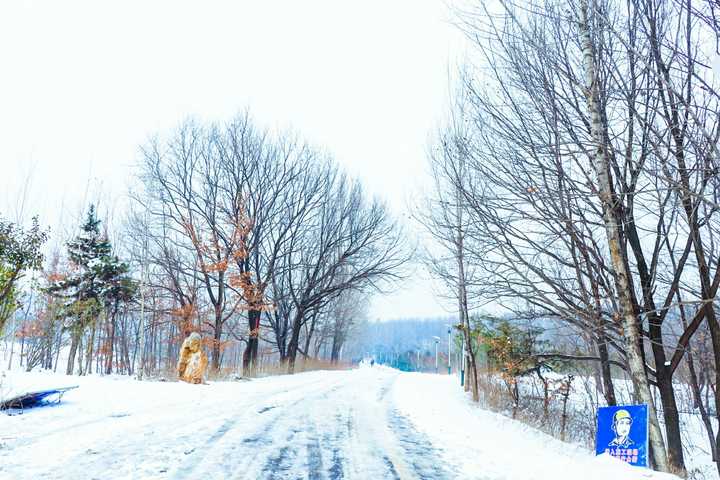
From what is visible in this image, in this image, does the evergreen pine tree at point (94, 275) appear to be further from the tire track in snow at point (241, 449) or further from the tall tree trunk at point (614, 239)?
the tall tree trunk at point (614, 239)

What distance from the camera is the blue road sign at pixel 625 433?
5.75m

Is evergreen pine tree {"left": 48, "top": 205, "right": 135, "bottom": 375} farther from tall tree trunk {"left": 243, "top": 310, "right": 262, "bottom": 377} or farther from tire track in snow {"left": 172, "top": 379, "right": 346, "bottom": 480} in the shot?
tire track in snow {"left": 172, "top": 379, "right": 346, "bottom": 480}

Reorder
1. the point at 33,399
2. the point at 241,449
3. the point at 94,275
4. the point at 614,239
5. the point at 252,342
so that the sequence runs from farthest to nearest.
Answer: the point at 94,275
the point at 252,342
the point at 33,399
the point at 614,239
the point at 241,449

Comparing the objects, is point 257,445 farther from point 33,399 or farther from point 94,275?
point 94,275

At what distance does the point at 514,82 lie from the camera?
7.48 meters

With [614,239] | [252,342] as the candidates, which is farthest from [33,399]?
[252,342]

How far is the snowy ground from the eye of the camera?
486 centimetres

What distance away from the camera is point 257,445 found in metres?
6.05

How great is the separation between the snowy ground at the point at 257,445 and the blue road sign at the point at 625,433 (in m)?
0.19

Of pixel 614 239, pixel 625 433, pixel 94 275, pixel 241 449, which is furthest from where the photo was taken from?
pixel 94 275

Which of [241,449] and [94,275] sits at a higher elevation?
[94,275]

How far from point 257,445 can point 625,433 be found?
4448mm

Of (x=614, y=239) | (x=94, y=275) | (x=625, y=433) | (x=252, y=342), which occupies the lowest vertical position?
(x=625, y=433)

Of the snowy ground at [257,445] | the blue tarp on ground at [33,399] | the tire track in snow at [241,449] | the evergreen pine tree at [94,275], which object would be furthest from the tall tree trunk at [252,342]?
the tire track in snow at [241,449]
